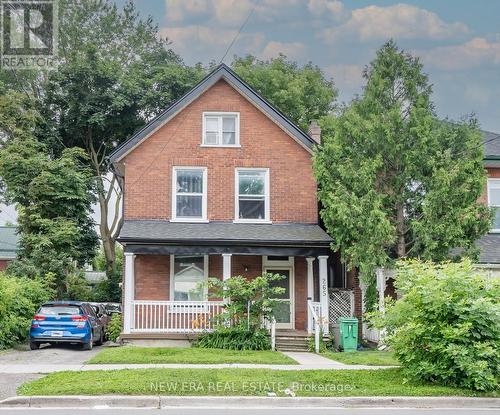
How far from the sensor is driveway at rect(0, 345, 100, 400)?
1144 cm

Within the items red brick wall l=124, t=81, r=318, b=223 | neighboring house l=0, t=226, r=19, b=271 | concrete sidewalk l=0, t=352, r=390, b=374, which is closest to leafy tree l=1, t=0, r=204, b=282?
neighboring house l=0, t=226, r=19, b=271

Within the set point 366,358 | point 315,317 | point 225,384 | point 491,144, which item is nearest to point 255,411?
point 225,384

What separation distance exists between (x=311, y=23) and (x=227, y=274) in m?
8.05

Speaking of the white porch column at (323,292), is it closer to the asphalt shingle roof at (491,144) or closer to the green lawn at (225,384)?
the green lawn at (225,384)

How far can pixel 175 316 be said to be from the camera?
66.4 feet

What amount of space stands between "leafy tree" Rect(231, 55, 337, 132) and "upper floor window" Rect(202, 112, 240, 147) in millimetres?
15309

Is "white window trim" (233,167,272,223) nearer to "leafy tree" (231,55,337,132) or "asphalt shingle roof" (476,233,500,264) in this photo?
"asphalt shingle roof" (476,233,500,264)

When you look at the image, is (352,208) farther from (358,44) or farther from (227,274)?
(358,44)

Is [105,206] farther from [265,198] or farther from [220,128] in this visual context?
[265,198]

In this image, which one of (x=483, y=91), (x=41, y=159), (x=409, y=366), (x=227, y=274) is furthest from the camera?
(x=41, y=159)

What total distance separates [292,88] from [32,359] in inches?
1010

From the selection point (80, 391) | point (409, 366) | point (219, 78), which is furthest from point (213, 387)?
point (219, 78)

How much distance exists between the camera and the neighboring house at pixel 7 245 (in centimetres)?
4852

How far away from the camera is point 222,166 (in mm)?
22219
